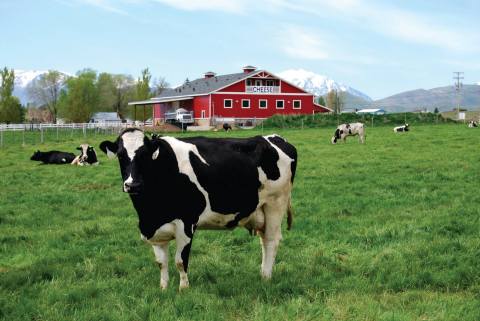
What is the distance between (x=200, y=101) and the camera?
65750 mm

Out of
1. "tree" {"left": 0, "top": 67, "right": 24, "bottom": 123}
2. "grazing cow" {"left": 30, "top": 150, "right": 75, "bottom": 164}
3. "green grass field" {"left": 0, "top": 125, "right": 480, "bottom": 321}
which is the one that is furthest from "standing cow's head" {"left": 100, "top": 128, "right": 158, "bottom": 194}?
"tree" {"left": 0, "top": 67, "right": 24, "bottom": 123}

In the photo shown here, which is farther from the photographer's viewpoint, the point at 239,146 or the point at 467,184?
the point at 467,184

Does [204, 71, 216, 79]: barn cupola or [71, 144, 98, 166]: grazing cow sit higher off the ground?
[204, 71, 216, 79]: barn cupola

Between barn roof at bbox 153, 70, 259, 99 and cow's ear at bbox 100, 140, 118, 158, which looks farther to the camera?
barn roof at bbox 153, 70, 259, 99

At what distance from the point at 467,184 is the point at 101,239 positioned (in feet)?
32.8

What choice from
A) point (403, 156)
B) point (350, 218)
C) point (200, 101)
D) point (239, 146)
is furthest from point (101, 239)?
point (200, 101)

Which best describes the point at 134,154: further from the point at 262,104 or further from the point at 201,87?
the point at 201,87

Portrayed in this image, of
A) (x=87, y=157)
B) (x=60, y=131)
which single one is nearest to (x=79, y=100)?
→ (x=60, y=131)

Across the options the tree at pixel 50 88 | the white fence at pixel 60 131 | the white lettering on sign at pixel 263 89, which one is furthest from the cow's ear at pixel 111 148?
the tree at pixel 50 88

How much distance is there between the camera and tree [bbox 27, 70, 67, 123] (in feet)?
384

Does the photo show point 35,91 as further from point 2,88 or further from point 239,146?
point 239,146

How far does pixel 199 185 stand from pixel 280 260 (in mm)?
2135

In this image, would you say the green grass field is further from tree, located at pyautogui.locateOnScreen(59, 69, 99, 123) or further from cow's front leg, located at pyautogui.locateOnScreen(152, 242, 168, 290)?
tree, located at pyautogui.locateOnScreen(59, 69, 99, 123)

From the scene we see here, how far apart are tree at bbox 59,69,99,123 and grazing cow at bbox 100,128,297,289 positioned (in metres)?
94.9
